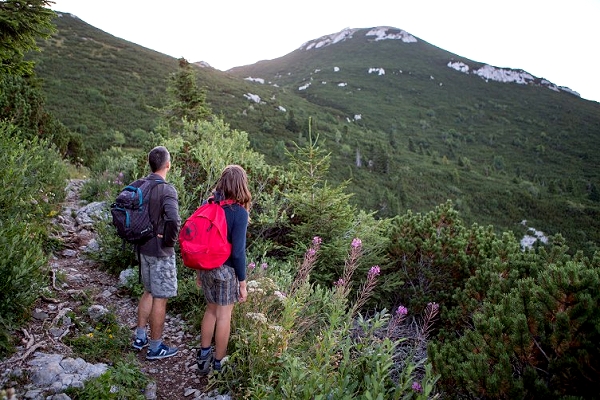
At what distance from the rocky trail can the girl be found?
0.42 m

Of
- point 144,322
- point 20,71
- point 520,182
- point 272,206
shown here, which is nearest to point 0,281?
point 144,322

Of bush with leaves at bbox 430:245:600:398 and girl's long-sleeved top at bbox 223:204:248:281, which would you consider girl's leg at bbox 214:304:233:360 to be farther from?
bush with leaves at bbox 430:245:600:398

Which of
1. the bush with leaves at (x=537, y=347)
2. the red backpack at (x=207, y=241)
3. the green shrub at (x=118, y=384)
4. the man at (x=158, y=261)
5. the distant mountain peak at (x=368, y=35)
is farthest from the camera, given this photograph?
the distant mountain peak at (x=368, y=35)

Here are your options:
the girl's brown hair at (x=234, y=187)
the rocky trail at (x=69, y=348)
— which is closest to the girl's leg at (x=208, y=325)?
the rocky trail at (x=69, y=348)

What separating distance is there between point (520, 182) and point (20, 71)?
73.6 metres

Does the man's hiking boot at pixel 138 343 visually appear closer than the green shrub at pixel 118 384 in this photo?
No

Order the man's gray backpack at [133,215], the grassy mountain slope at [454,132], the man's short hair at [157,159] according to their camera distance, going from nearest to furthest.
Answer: the man's gray backpack at [133,215] < the man's short hair at [157,159] < the grassy mountain slope at [454,132]

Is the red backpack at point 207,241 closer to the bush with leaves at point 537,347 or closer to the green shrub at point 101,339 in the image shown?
the green shrub at point 101,339

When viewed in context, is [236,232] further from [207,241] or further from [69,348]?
[69,348]

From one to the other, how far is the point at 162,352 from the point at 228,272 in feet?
3.58

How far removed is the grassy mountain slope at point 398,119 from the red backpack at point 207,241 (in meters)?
6.63

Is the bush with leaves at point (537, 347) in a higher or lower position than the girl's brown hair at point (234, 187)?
lower

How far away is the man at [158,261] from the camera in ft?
10.5

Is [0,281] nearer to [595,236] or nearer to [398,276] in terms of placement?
[398,276]
